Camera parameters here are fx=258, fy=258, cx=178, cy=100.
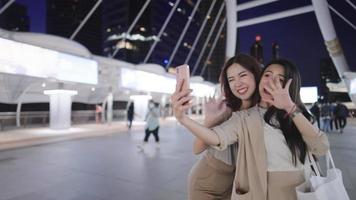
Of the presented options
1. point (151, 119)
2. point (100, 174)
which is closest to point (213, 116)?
point (100, 174)

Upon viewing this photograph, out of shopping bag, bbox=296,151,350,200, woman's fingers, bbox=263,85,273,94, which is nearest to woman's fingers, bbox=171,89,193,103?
woman's fingers, bbox=263,85,273,94

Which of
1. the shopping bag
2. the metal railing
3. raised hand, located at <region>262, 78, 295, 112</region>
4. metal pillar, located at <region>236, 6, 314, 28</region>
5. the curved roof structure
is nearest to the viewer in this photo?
the shopping bag

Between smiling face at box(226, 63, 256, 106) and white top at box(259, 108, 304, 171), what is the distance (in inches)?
10.0

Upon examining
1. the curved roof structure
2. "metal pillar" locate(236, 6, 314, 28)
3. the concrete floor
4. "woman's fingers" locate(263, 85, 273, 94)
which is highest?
"metal pillar" locate(236, 6, 314, 28)

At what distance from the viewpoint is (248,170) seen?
49.4 inches

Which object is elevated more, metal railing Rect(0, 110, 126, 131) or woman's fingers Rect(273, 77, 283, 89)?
woman's fingers Rect(273, 77, 283, 89)

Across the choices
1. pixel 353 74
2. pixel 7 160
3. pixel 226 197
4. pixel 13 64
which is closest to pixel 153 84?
pixel 13 64

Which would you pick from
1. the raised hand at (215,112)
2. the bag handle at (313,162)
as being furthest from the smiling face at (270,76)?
the bag handle at (313,162)

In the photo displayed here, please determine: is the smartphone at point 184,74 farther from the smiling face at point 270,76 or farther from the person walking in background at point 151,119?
the person walking in background at point 151,119

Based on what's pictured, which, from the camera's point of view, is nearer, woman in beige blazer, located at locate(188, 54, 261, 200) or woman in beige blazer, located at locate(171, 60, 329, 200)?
woman in beige blazer, located at locate(171, 60, 329, 200)

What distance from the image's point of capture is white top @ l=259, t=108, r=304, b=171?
124 centimetres

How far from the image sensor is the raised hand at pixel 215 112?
4.83 ft

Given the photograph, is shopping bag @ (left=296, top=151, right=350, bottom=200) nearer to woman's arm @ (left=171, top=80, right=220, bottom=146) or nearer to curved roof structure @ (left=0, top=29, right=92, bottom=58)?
woman's arm @ (left=171, top=80, right=220, bottom=146)

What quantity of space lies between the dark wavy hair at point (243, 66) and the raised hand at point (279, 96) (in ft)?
0.58
